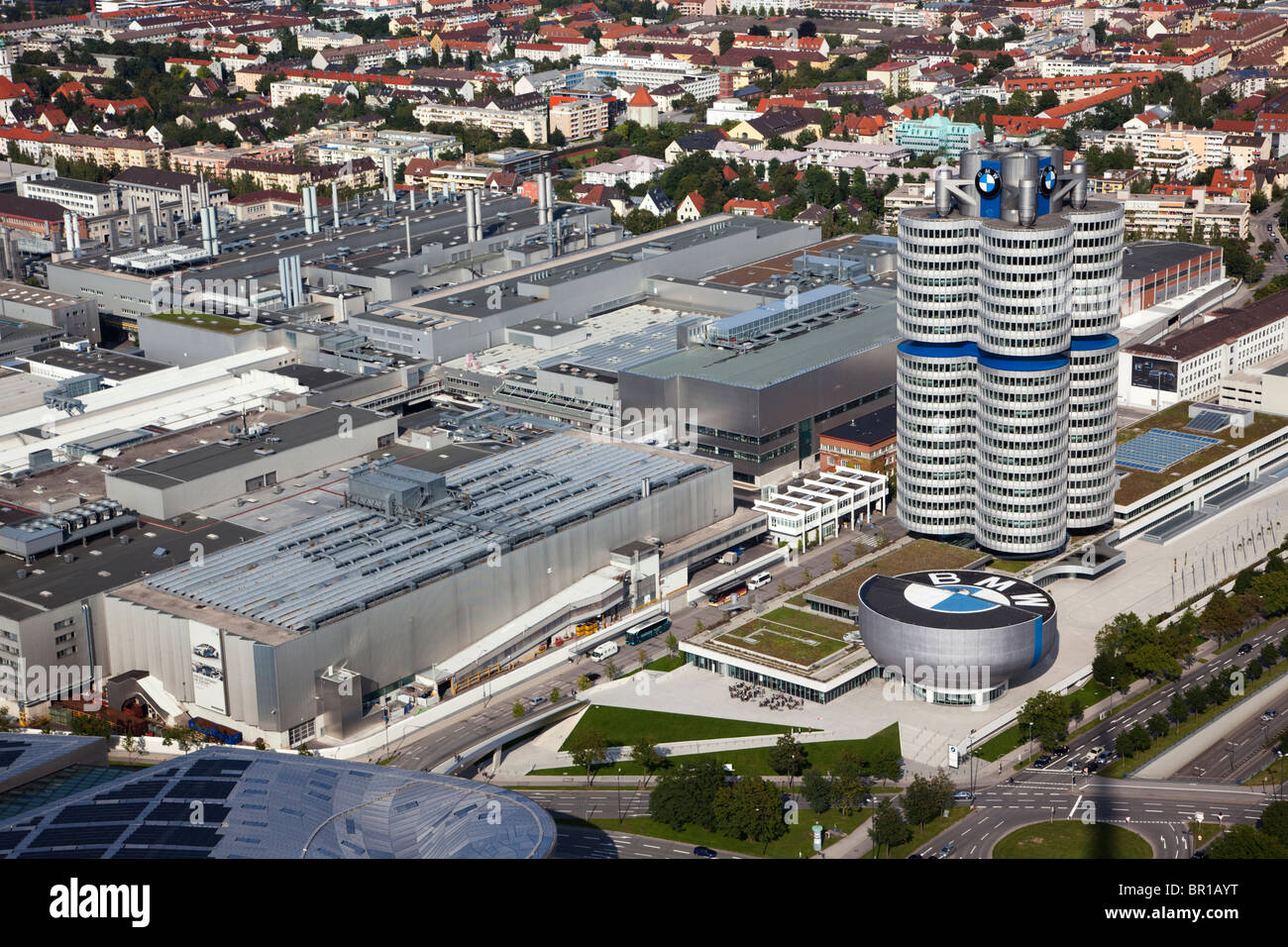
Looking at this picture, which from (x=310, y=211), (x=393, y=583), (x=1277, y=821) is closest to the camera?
(x=1277, y=821)

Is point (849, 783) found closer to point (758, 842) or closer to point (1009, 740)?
point (758, 842)

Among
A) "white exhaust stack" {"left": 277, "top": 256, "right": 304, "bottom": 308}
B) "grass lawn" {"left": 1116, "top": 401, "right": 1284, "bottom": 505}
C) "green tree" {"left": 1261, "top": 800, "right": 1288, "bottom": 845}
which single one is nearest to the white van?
"grass lawn" {"left": 1116, "top": 401, "right": 1284, "bottom": 505}

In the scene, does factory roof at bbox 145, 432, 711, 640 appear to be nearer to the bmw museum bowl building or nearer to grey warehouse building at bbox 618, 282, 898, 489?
grey warehouse building at bbox 618, 282, 898, 489

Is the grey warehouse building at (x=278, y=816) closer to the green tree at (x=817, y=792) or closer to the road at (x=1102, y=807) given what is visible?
the green tree at (x=817, y=792)

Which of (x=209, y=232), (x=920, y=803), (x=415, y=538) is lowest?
(x=920, y=803)

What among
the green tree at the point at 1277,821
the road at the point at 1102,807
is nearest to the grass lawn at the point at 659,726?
the road at the point at 1102,807

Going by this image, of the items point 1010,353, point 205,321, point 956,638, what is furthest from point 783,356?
point 205,321
